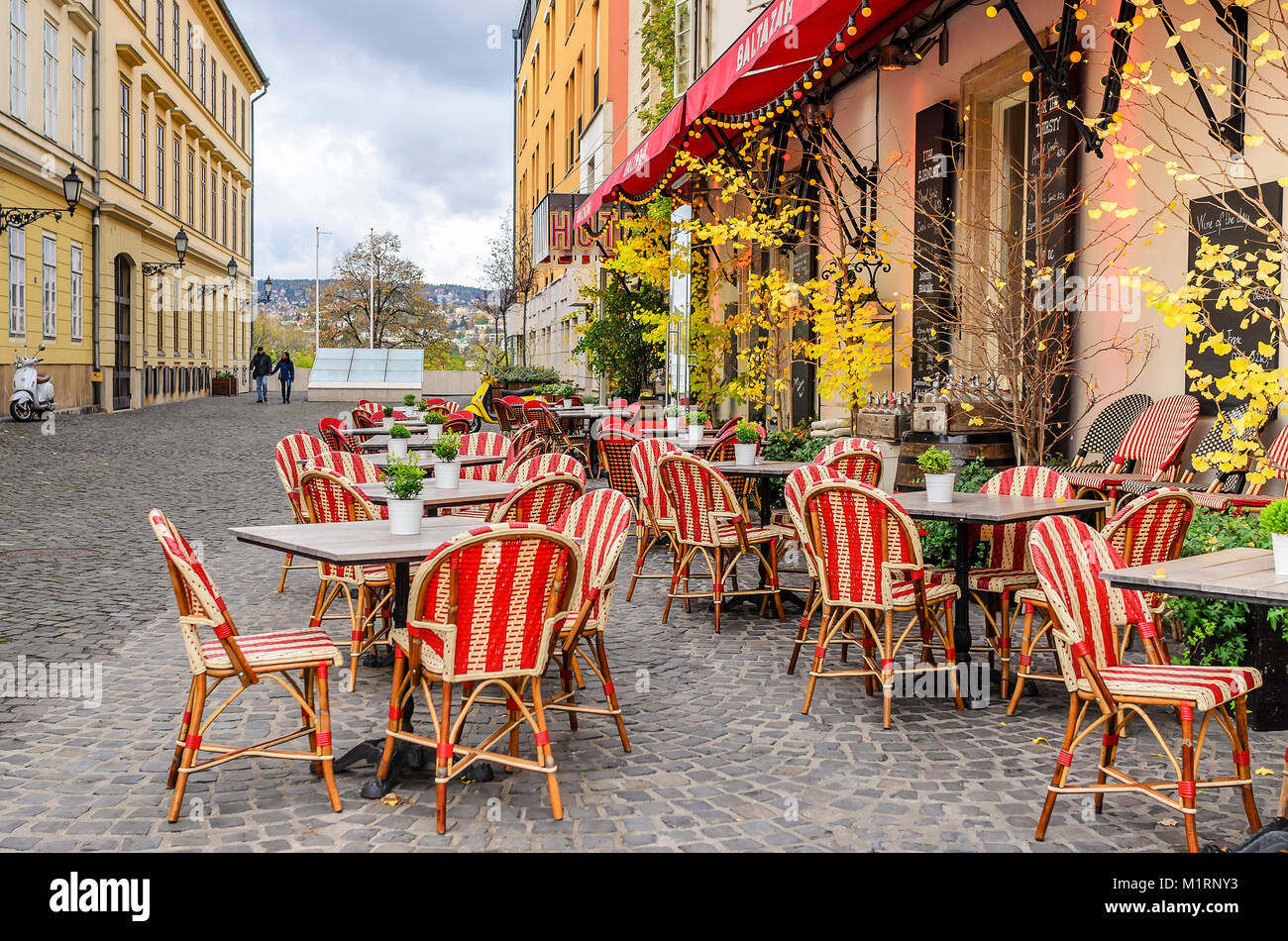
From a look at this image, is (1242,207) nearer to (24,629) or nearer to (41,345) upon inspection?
(24,629)

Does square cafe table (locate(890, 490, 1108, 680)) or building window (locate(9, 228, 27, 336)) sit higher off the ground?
building window (locate(9, 228, 27, 336))

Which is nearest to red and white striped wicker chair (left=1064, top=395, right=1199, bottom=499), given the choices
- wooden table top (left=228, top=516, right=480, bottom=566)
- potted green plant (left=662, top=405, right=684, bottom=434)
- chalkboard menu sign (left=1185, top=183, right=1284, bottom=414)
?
chalkboard menu sign (left=1185, top=183, right=1284, bottom=414)

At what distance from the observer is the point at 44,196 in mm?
24266

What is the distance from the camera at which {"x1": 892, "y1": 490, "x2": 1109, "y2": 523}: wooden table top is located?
5.00 meters

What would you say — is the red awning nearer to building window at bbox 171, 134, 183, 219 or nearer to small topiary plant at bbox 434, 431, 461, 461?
small topiary plant at bbox 434, 431, 461, 461

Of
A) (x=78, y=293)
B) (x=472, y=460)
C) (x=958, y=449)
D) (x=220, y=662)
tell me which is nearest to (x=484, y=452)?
(x=472, y=460)

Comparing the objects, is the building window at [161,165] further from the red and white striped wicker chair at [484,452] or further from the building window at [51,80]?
the red and white striped wicker chair at [484,452]

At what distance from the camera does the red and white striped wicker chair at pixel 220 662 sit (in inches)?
145

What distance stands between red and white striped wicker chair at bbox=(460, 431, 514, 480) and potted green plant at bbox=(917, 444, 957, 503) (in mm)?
3272

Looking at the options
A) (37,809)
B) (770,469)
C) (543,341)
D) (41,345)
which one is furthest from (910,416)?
(543,341)

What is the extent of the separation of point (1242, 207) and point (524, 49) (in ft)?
143

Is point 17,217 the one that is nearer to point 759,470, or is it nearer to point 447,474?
point 447,474

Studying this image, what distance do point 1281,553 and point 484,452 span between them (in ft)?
19.6

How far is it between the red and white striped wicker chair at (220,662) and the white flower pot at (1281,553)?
3.02 metres
